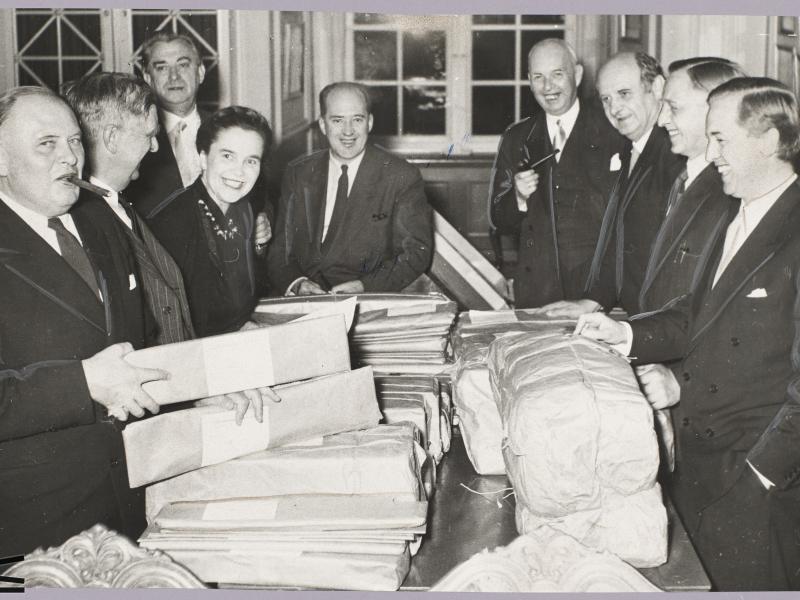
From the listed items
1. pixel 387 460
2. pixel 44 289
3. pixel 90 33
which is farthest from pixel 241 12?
pixel 387 460

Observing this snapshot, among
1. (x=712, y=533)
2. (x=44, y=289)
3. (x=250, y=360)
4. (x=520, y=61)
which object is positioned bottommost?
(x=712, y=533)

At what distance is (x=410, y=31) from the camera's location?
222 centimetres

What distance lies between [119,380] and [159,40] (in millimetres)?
979

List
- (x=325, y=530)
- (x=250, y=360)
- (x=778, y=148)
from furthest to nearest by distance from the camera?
(x=778, y=148) → (x=250, y=360) → (x=325, y=530)

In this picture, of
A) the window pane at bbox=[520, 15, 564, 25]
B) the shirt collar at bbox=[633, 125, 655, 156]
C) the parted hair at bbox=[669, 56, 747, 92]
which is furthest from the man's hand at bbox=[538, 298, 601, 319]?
the window pane at bbox=[520, 15, 564, 25]

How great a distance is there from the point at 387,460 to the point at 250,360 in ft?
1.07

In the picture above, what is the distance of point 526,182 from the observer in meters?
2.48

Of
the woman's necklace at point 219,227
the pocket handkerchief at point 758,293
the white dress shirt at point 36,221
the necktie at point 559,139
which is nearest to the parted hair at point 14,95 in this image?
the white dress shirt at point 36,221

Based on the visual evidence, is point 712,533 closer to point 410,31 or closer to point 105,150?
point 410,31

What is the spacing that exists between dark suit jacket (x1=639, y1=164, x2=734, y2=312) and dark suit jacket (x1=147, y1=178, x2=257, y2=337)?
103 centimetres

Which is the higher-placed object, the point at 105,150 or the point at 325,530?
the point at 105,150

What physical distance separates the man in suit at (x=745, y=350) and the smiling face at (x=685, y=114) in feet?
0.31

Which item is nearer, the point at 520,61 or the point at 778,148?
the point at 778,148

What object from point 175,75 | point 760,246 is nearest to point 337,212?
point 175,75
